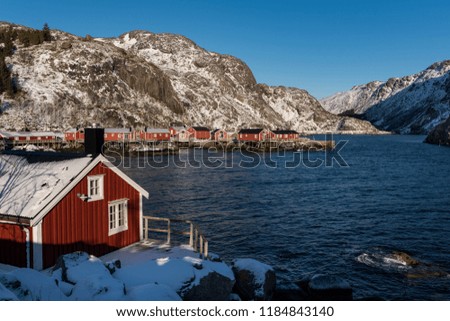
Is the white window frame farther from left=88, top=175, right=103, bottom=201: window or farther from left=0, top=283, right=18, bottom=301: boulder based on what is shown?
left=0, top=283, right=18, bottom=301: boulder

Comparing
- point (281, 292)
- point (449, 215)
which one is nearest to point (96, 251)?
point (281, 292)

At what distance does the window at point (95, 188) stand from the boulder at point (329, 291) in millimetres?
10346

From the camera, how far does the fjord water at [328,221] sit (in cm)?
2216

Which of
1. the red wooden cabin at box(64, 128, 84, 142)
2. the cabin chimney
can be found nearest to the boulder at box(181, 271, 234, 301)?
the cabin chimney

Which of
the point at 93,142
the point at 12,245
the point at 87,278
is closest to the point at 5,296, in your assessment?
the point at 87,278

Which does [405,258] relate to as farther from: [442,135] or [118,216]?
[442,135]

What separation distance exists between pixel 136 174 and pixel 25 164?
152ft

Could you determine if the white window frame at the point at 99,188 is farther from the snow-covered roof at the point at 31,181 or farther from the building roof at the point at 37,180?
the snow-covered roof at the point at 31,181

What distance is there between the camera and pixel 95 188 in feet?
57.6

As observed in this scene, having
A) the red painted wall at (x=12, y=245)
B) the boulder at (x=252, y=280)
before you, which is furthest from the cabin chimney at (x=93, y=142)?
the boulder at (x=252, y=280)

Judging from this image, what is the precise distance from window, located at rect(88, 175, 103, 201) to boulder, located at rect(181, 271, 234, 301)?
702cm

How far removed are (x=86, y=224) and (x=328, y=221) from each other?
76.7ft

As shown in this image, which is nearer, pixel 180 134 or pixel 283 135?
pixel 180 134

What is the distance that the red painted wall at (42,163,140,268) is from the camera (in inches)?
614
